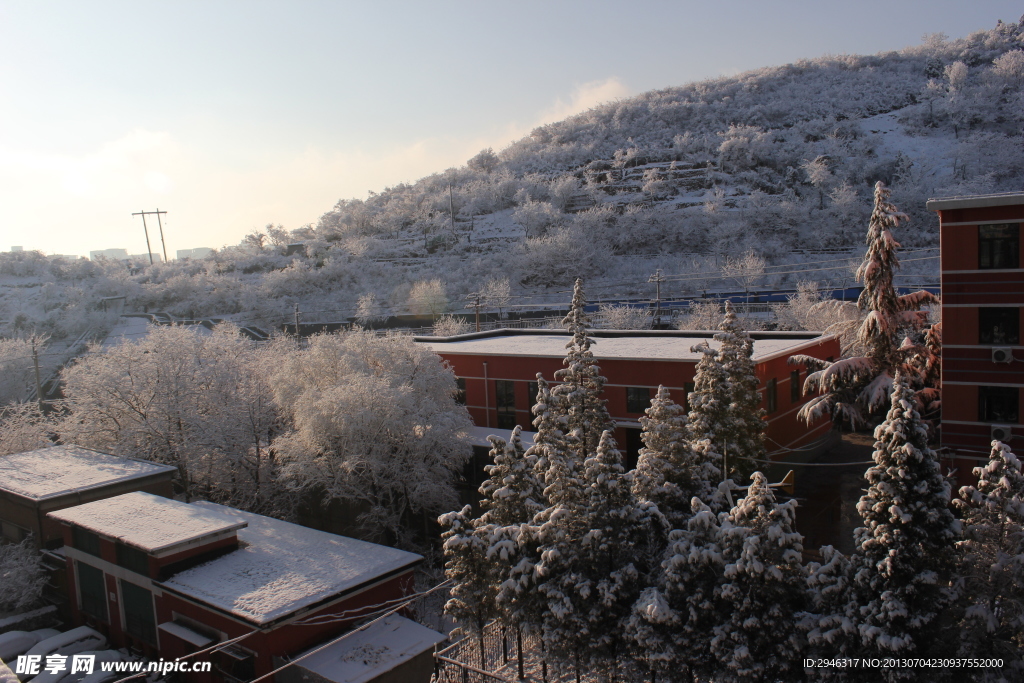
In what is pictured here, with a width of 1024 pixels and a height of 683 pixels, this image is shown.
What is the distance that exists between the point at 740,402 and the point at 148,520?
15.0 metres

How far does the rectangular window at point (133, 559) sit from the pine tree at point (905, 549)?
14.6 meters

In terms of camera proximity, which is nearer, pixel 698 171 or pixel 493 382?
pixel 493 382

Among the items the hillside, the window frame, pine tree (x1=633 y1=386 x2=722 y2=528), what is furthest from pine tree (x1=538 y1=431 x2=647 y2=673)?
the hillside

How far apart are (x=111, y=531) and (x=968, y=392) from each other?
21895 millimetres

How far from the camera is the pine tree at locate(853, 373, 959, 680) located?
8.34 metres

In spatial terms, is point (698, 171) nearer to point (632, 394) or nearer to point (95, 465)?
point (632, 394)

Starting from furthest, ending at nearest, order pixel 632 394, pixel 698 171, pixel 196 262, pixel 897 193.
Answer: pixel 698 171 < pixel 196 262 < pixel 897 193 < pixel 632 394

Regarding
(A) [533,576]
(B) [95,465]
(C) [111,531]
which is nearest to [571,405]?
(A) [533,576]

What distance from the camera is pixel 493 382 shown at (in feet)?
84.4

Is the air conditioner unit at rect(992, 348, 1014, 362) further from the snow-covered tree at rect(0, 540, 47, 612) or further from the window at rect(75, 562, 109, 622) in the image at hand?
the snow-covered tree at rect(0, 540, 47, 612)

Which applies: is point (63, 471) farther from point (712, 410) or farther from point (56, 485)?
point (712, 410)

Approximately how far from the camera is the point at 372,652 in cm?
1234

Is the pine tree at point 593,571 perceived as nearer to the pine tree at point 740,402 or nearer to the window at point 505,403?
the pine tree at point 740,402

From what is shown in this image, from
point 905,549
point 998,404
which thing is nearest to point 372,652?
point 905,549
